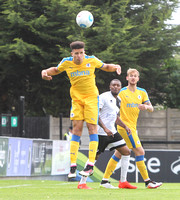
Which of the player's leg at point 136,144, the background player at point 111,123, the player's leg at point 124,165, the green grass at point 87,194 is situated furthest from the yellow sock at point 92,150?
the player's leg at point 124,165

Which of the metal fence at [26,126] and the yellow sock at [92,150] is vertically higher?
the metal fence at [26,126]

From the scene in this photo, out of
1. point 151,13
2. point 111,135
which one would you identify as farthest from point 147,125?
point 111,135

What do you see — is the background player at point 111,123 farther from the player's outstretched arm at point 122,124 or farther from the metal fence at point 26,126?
the metal fence at point 26,126

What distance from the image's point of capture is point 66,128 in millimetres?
24391

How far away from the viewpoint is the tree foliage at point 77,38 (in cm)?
2078

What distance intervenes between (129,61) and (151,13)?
7.96 feet

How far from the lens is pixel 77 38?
67.2 ft

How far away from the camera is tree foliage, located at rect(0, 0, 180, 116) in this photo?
20781mm

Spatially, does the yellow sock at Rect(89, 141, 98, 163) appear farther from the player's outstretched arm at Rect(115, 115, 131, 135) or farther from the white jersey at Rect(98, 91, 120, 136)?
the white jersey at Rect(98, 91, 120, 136)

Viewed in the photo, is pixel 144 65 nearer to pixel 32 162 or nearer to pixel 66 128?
pixel 66 128

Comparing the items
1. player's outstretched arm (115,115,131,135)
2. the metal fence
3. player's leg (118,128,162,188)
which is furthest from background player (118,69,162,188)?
the metal fence

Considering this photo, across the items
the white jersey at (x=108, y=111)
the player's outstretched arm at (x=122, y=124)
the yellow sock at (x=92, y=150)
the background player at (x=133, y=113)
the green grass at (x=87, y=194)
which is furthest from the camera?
the white jersey at (x=108, y=111)

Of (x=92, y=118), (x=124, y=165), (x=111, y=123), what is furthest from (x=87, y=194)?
(x=124, y=165)

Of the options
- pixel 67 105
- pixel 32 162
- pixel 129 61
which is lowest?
pixel 32 162
